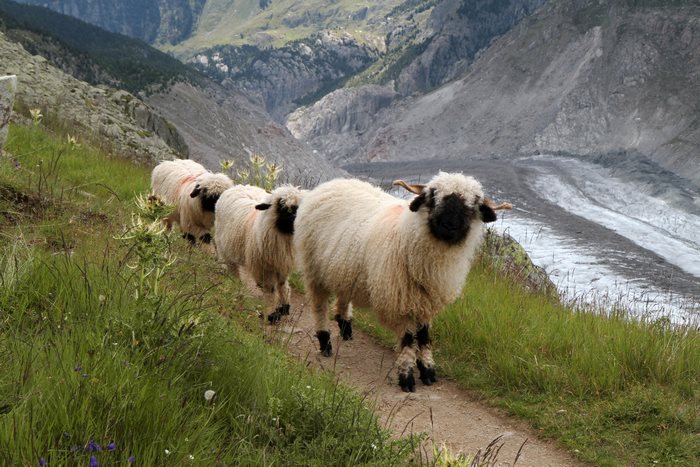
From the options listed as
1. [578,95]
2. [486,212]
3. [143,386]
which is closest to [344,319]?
[486,212]

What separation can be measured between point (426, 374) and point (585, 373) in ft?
4.78

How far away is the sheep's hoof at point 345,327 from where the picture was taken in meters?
6.95

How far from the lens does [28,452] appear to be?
1886 mm

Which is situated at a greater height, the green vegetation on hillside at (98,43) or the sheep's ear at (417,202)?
the green vegetation on hillside at (98,43)

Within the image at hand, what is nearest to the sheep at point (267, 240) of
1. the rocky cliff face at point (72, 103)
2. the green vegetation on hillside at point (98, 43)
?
the rocky cliff face at point (72, 103)

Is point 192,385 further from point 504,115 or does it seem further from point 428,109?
point 428,109

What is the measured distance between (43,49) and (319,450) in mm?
61064

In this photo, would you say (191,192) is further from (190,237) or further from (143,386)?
(143,386)

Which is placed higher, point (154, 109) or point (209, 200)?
point (209, 200)

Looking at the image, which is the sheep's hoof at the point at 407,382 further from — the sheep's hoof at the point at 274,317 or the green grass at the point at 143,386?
the sheep's hoof at the point at 274,317

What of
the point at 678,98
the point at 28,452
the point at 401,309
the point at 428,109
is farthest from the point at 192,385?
the point at 428,109

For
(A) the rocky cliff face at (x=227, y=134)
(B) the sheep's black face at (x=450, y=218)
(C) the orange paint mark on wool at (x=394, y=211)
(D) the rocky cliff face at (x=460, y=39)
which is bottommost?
(A) the rocky cliff face at (x=227, y=134)

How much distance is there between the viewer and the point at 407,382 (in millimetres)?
5504

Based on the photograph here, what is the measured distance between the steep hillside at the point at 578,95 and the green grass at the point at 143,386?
44495 millimetres
